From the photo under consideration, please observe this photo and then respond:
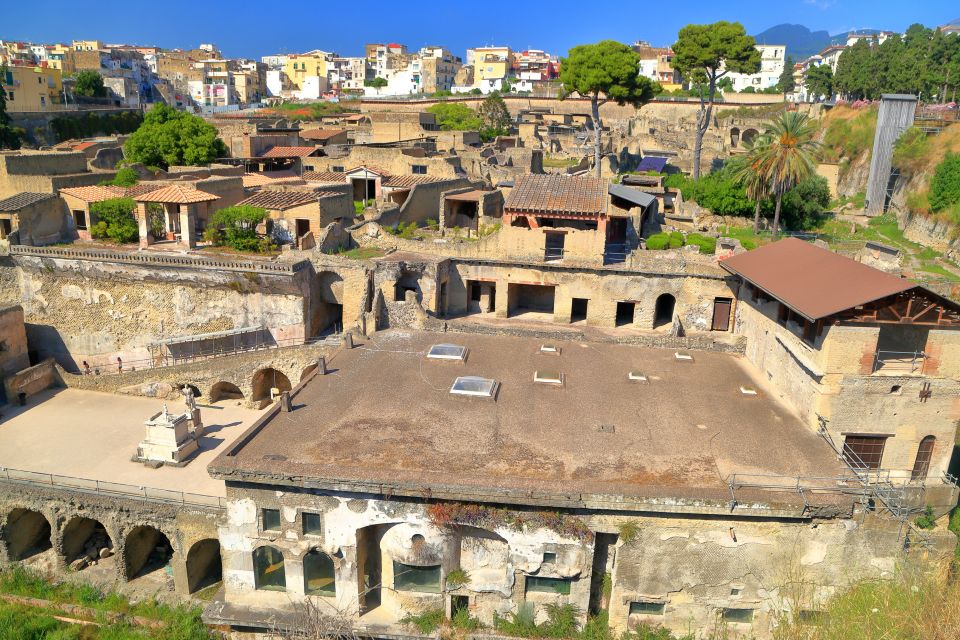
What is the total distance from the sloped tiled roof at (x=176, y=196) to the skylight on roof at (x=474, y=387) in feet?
65.5

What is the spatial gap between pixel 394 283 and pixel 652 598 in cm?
1774

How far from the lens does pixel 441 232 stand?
37.5 metres

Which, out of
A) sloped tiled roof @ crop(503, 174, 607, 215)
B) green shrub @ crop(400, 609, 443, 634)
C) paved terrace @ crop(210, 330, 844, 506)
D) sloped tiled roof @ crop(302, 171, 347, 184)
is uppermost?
sloped tiled roof @ crop(503, 174, 607, 215)

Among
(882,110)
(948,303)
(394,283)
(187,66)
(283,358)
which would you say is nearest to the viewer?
(948,303)

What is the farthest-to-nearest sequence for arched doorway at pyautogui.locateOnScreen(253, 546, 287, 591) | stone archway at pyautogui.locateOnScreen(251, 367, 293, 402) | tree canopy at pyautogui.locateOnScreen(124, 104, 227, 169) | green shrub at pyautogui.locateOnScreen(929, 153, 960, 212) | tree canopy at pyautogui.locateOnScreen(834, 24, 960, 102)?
tree canopy at pyautogui.locateOnScreen(834, 24, 960, 102)
tree canopy at pyautogui.locateOnScreen(124, 104, 227, 169)
green shrub at pyautogui.locateOnScreen(929, 153, 960, 212)
stone archway at pyautogui.locateOnScreen(251, 367, 293, 402)
arched doorway at pyautogui.locateOnScreen(253, 546, 287, 591)

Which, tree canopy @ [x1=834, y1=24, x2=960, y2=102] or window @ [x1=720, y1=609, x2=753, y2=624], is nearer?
window @ [x1=720, y1=609, x2=753, y2=624]

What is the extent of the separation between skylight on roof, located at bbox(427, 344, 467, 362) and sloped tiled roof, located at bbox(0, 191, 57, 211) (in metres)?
23.4

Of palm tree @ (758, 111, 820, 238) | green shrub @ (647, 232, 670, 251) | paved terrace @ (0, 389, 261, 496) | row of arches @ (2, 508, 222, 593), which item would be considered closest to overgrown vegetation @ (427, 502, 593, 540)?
row of arches @ (2, 508, 222, 593)

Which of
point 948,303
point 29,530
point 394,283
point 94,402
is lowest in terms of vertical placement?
point 29,530

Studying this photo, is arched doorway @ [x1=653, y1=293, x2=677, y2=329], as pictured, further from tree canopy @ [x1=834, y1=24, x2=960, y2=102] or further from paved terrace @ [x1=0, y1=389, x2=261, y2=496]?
tree canopy @ [x1=834, y1=24, x2=960, y2=102]

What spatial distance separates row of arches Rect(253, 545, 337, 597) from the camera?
59.1ft

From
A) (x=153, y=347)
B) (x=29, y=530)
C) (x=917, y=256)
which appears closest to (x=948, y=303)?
(x=917, y=256)

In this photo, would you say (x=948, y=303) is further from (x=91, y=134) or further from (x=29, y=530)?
(x=91, y=134)

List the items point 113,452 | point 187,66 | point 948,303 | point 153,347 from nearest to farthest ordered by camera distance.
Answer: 1. point 948,303
2. point 113,452
3. point 153,347
4. point 187,66
